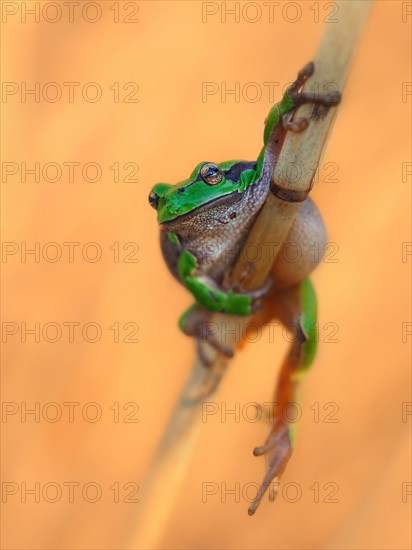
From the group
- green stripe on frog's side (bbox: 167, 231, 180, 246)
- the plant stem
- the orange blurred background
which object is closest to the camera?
the plant stem

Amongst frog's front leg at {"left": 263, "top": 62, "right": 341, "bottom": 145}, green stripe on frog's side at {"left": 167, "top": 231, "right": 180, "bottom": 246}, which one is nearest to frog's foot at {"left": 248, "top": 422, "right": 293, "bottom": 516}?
green stripe on frog's side at {"left": 167, "top": 231, "right": 180, "bottom": 246}

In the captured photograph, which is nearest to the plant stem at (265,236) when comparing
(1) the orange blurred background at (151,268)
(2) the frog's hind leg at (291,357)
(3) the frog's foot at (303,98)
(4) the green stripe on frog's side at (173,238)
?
(3) the frog's foot at (303,98)

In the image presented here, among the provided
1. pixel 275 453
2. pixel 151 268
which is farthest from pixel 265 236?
pixel 151 268

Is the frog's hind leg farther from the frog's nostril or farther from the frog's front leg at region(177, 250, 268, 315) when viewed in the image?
the frog's nostril

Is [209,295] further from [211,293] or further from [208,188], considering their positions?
[208,188]

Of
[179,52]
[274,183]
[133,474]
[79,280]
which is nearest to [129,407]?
[133,474]

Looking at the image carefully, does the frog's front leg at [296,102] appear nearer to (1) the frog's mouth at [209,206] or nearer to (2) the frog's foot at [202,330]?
(1) the frog's mouth at [209,206]
